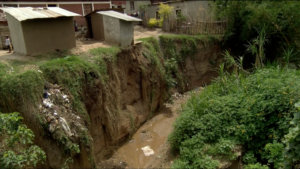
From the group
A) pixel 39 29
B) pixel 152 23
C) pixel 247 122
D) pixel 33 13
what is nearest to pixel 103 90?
pixel 39 29

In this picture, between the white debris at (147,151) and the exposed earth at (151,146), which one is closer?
the exposed earth at (151,146)

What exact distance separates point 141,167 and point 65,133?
2.51 metres

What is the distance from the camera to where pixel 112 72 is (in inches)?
296

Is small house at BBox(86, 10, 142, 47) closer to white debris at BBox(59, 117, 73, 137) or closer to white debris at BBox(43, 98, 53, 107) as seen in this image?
white debris at BBox(43, 98, 53, 107)

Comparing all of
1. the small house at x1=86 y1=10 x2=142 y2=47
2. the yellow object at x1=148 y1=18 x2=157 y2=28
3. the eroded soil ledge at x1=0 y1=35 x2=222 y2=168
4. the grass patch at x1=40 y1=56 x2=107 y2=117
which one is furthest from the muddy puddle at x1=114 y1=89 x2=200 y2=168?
the yellow object at x1=148 y1=18 x2=157 y2=28

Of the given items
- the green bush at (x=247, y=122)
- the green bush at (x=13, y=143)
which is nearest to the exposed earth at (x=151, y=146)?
the green bush at (x=247, y=122)

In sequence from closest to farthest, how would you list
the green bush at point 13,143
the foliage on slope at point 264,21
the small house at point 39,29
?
the green bush at point 13,143 < the small house at point 39,29 < the foliage on slope at point 264,21

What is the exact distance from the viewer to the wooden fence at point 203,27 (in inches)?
461

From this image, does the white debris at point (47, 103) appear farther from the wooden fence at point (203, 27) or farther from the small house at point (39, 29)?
the wooden fence at point (203, 27)

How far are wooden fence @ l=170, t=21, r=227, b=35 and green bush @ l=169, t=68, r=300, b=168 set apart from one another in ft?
22.3

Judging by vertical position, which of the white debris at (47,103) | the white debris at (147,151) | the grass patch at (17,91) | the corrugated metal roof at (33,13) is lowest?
the white debris at (147,151)

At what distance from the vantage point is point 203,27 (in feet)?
39.4

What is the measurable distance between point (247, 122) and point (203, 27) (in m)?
8.20

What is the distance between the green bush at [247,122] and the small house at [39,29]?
485 cm
